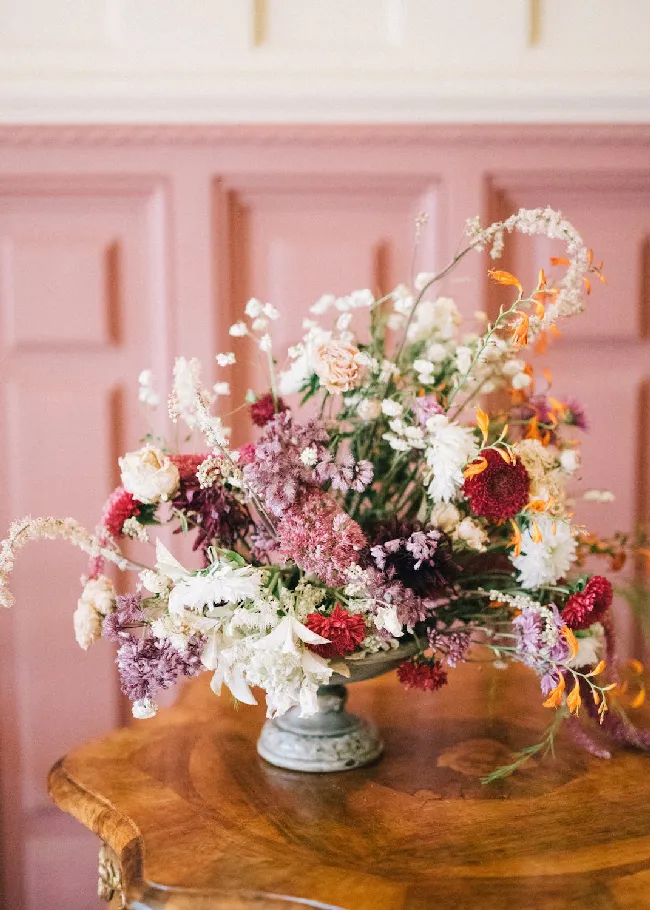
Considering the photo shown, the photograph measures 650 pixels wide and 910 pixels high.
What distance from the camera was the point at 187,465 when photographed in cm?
98

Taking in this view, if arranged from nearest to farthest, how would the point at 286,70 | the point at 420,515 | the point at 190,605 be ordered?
1. the point at 190,605
2. the point at 420,515
3. the point at 286,70

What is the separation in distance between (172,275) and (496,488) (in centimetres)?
90

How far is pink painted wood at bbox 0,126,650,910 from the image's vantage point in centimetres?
158

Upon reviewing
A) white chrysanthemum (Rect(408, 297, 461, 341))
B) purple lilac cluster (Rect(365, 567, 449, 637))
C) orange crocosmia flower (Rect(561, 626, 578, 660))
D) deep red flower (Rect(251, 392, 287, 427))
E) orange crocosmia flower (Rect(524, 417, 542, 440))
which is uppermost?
white chrysanthemum (Rect(408, 297, 461, 341))

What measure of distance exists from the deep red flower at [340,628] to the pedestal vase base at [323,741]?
19cm

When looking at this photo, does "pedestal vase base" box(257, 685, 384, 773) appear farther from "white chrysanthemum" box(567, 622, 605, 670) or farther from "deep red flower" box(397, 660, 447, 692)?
"white chrysanthemum" box(567, 622, 605, 670)

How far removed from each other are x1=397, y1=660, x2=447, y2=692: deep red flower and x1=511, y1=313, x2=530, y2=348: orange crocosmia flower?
1.25ft

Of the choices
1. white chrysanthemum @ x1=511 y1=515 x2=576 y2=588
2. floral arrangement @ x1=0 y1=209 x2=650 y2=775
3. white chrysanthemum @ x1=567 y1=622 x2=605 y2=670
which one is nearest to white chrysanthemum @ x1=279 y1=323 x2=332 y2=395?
floral arrangement @ x1=0 y1=209 x2=650 y2=775

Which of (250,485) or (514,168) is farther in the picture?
(514,168)

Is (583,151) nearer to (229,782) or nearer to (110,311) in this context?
(110,311)

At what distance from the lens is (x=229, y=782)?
1.03 metres

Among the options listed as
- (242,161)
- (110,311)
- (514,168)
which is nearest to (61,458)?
(110,311)

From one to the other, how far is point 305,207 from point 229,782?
104 centimetres

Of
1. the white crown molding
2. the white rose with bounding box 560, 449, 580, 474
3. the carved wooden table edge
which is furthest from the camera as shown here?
the white crown molding
